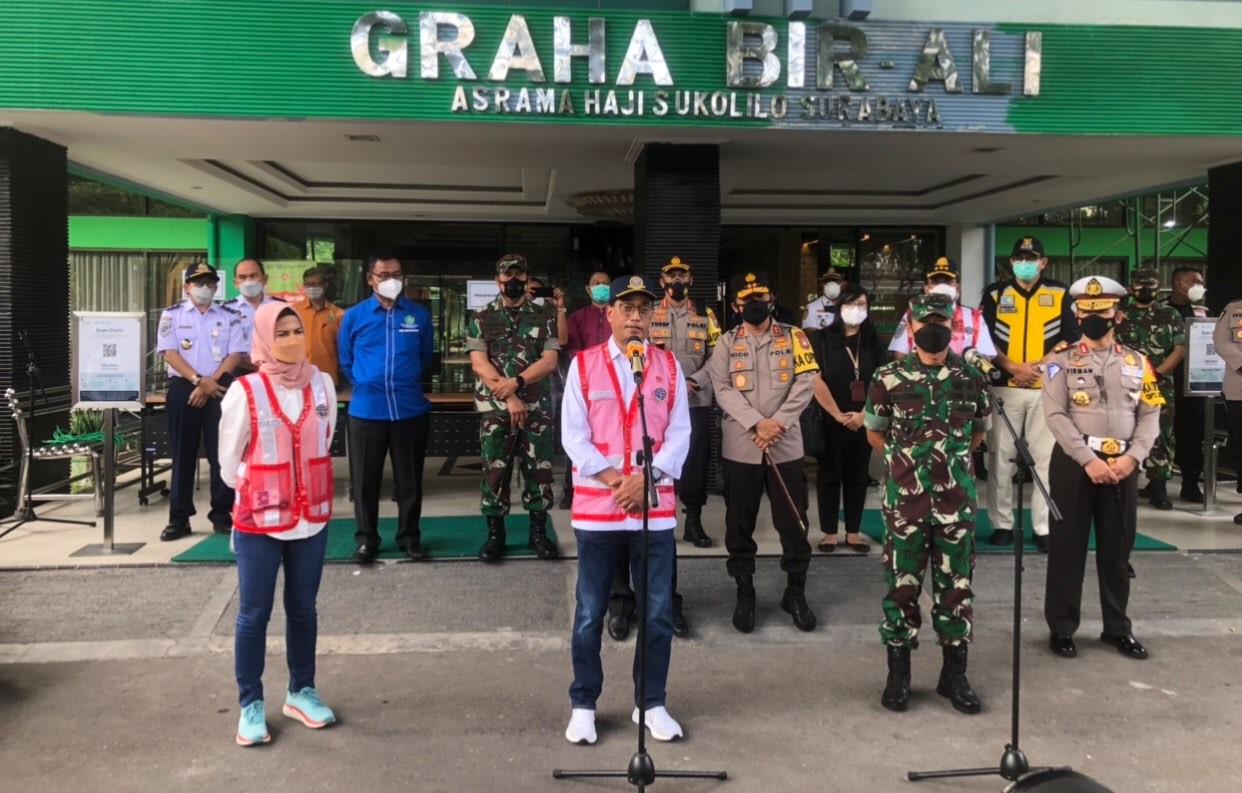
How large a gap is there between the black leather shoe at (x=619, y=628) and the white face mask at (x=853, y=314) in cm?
272

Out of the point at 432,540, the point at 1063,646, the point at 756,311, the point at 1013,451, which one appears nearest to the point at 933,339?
the point at 756,311

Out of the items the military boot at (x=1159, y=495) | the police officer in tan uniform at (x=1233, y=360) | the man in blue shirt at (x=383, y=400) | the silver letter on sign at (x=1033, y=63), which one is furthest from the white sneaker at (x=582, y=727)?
the military boot at (x=1159, y=495)

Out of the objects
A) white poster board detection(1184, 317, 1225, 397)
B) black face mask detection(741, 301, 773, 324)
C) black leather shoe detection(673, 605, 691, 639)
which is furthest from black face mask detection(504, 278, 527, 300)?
white poster board detection(1184, 317, 1225, 397)

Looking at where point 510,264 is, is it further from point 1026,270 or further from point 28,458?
point 28,458

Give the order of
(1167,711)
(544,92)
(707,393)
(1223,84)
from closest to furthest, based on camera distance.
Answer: (1167,711) → (707,393) → (544,92) → (1223,84)

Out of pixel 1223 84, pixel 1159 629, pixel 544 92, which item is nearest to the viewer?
pixel 1159 629

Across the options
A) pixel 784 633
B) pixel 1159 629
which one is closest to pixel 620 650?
pixel 784 633

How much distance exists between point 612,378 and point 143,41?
16.6 ft

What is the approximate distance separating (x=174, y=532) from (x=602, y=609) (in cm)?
443

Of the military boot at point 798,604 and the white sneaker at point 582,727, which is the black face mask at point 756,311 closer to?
the military boot at point 798,604

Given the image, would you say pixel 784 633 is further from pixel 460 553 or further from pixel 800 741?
pixel 460 553

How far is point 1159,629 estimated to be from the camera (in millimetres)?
5273

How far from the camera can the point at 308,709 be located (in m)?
3.93

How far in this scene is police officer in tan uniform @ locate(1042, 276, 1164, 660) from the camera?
4.70 meters
